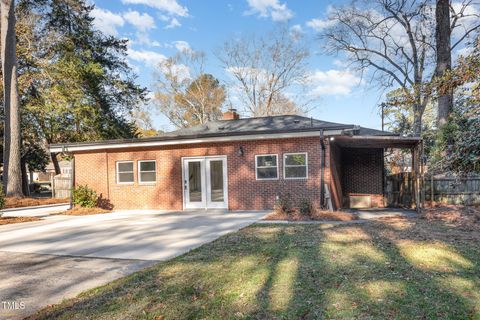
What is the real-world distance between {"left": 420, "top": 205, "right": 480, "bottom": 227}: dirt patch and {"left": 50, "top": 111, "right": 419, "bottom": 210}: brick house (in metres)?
2.49

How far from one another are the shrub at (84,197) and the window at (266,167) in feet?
23.1

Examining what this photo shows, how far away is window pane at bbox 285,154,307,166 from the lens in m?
12.0

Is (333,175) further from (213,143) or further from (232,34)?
(232,34)

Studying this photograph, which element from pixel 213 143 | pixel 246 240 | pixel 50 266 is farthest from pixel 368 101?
pixel 50 266

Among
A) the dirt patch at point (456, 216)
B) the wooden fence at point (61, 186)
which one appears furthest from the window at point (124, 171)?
the dirt patch at point (456, 216)

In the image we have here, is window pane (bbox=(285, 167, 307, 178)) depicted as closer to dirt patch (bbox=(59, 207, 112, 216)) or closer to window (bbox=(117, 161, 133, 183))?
window (bbox=(117, 161, 133, 183))

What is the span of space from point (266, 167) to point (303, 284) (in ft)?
27.1

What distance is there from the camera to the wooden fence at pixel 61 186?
21.3 meters

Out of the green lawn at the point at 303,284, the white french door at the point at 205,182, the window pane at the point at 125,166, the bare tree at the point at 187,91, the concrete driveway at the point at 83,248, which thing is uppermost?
the bare tree at the point at 187,91

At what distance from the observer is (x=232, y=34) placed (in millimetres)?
34156

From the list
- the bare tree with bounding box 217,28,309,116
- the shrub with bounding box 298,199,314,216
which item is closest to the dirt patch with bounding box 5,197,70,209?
the shrub with bounding box 298,199,314,216

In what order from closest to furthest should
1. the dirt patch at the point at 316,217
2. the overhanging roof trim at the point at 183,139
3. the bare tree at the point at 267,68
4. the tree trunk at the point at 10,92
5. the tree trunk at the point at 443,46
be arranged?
the dirt patch at the point at 316,217
the overhanging roof trim at the point at 183,139
the tree trunk at the point at 443,46
the tree trunk at the point at 10,92
the bare tree at the point at 267,68

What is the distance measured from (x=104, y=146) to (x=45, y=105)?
9.06 m

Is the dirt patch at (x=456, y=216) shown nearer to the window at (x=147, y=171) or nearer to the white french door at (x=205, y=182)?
the white french door at (x=205, y=182)
